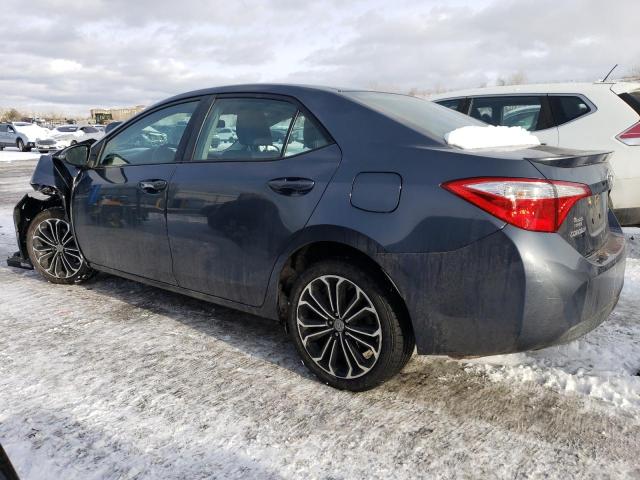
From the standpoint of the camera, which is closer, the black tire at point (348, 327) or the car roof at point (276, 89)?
the black tire at point (348, 327)

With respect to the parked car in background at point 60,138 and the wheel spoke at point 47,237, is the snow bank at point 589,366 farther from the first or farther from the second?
the parked car in background at point 60,138

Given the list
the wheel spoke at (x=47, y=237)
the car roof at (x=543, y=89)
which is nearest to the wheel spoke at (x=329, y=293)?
the wheel spoke at (x=47, y=237)

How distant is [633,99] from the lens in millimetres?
4867

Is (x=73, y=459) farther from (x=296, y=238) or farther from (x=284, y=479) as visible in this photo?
(x=296, y=238)

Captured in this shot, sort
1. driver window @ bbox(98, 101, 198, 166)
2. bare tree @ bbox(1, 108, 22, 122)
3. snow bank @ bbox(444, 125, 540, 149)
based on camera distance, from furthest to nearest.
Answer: bare tree @ bbox(1, 108, 22, 122) < driver window @ bbox(98, 101, 198, 166) < snow bank @ bbox(444, 125, 540, 149)

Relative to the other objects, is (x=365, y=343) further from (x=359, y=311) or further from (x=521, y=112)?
(x=521, y=112)

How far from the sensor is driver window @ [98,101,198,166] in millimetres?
3428

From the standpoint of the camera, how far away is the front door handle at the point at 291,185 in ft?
8.59

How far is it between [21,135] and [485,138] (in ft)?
101

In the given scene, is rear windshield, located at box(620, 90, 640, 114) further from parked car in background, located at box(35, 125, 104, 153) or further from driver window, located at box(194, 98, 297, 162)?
parked car in background, located at box(35, 125, 104, 153)

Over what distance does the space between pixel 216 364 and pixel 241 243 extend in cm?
72

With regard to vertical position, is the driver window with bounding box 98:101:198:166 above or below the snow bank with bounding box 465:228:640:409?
above

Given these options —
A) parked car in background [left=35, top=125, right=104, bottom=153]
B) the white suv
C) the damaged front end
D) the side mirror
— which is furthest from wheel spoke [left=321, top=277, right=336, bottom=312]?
parked car in background [left=35, top=125, right=104, bottom=153]

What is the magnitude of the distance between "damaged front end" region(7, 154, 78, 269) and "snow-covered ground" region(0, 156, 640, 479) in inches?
45.9
